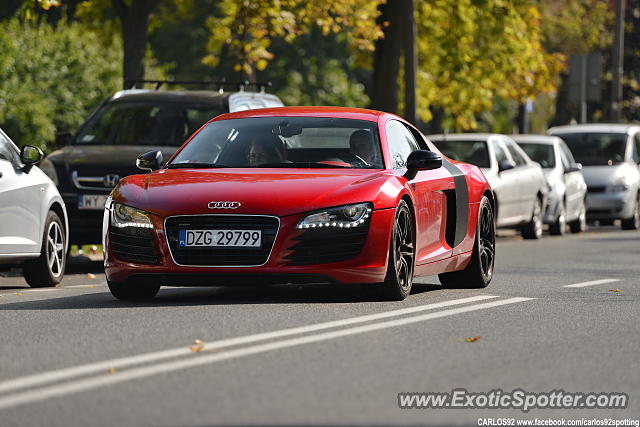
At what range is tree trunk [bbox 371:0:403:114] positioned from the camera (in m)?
26.9

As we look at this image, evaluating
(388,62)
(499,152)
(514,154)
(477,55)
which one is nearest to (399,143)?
(499,152)

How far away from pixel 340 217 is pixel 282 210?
0.39 metres

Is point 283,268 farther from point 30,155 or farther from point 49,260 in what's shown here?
point 49,260

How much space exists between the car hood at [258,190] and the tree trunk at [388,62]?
53.1 feet

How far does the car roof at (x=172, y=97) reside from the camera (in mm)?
16906

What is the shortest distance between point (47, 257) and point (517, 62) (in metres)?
24.2

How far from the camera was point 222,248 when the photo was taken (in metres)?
10.0

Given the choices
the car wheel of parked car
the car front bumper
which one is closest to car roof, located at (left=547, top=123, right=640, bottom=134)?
the car wheel of parked car

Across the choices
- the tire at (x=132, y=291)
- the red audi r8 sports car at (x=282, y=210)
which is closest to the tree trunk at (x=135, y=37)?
the red audi r8 sports car at (x=282, y=210)

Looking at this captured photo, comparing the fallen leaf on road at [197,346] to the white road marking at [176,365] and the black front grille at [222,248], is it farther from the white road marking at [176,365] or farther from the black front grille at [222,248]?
the black front grille at [222,248]

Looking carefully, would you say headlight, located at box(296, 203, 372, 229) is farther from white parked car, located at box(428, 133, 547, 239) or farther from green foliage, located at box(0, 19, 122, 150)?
green foliage, located at box(0, 19, 122, 150)

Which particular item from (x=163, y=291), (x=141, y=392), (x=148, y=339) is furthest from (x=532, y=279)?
(x=141, y=392)

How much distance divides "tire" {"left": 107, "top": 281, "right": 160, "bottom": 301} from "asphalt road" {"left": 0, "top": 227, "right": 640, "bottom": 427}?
124 millimetres

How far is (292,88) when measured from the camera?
5428 centimetres
